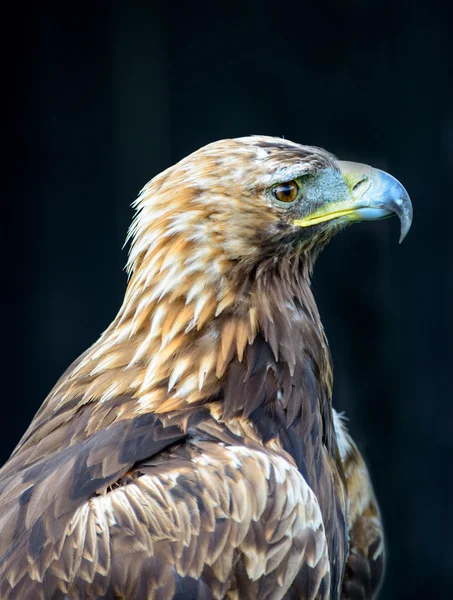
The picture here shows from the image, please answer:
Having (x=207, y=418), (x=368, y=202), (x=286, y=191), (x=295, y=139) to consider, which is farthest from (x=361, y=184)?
(x=295, y=139)

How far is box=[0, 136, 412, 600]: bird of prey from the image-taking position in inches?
82.4

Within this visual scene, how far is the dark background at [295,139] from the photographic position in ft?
14.6

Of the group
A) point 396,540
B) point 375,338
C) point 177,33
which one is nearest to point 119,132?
point 177,33

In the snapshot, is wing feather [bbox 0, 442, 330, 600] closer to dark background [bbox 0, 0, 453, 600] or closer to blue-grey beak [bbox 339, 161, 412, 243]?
blue-grey beak [bbox 339, 161, 412, 243]

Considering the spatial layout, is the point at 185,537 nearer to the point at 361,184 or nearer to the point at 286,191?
the point at 286,191

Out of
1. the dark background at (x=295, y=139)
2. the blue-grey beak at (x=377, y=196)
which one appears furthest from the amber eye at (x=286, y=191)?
the dark background at (x=295, y=139)

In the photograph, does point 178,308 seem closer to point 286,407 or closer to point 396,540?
point 286,407

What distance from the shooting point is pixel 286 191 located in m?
2.41

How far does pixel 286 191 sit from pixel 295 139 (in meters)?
2.16

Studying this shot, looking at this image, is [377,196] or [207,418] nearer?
[207,418]

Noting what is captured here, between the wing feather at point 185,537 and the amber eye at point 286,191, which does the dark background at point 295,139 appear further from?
the wing feather at point 185,537

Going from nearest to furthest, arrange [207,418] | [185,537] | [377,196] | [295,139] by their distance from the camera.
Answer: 1. [185,537]
2. [207,418]
3. [377,196]
4. [295,139]

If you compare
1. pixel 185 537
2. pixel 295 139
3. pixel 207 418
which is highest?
pixel 295 139

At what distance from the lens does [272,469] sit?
2207mm
